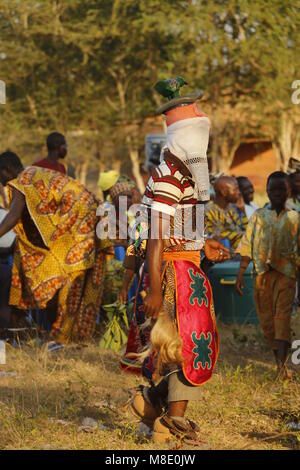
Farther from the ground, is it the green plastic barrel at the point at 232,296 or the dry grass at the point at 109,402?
the green plastic barrel at the point at 232,296

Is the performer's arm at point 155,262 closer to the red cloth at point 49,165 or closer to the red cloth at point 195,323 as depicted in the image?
Result: the red cloth at point 195,323

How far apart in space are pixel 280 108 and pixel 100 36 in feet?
19.6

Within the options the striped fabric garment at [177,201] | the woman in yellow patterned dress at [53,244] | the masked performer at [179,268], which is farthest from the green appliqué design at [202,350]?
the woman in yellow patterned dress at [53,244]

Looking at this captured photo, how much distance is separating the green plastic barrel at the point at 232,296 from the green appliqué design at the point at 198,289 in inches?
166

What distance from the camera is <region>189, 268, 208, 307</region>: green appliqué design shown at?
15.2ft

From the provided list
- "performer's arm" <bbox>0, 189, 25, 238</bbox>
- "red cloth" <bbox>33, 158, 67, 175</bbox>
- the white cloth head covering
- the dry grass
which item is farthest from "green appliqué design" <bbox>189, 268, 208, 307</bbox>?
"red cloth" <bbox>33, 158, 67, 175</bbox>

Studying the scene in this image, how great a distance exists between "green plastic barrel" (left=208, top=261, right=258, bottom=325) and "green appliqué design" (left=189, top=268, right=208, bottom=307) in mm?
4204

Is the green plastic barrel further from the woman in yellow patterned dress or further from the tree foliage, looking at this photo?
the tree foliage

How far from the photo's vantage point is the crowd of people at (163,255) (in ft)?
14.9

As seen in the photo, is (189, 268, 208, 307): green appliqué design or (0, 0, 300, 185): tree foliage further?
(0, 0, 300, 185): tree foliage

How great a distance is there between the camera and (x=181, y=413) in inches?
183

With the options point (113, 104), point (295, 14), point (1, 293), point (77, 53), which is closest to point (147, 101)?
point (113, 104)

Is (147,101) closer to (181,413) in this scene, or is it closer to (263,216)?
(263,216)

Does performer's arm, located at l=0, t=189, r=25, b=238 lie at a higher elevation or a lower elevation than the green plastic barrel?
higher
